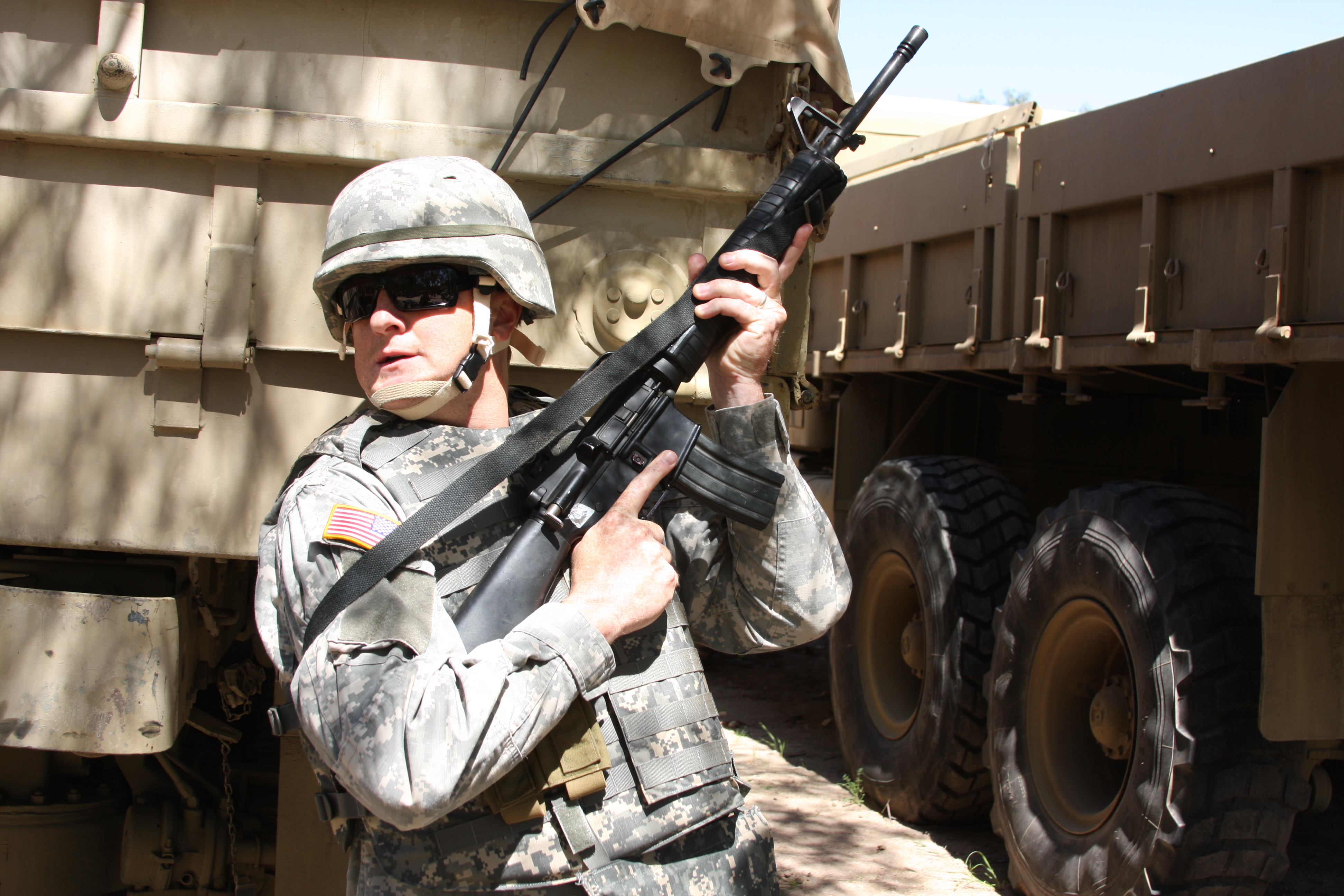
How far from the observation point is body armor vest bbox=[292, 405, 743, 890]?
162 cm

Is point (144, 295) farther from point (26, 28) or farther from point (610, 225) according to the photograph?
point (610, 225)

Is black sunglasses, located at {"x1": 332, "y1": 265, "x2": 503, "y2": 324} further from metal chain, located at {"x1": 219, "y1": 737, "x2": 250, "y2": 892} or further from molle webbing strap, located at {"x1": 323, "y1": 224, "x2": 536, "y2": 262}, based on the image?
metal chain, located at {"x1": 219, "y1": 737, "x2": 250, "y2": 892}

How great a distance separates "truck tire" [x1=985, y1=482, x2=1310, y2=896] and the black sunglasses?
214cm

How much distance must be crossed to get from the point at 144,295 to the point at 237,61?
537 mm

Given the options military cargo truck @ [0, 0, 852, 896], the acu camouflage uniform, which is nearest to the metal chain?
military cargo truck @ [0, 0, 852, 896]

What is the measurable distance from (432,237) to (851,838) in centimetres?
325

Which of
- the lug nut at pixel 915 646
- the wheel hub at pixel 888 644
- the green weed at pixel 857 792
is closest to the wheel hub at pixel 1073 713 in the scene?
the lug nut at pixel 915 646

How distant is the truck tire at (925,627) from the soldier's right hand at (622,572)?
2.65 metres

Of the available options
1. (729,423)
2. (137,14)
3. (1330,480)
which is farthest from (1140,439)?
(137,14)

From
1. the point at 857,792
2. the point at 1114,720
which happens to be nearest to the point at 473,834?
the point at 1114,720

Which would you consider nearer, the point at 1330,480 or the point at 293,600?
the point at 293,600

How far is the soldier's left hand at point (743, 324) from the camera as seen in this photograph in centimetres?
194

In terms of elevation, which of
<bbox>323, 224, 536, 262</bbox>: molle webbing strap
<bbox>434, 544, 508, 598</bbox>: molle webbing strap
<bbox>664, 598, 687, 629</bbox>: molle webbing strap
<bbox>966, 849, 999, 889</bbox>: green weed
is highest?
<bbox>323, 224, 536, 262</bbox>: molle webbing strap

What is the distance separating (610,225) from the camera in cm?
261
